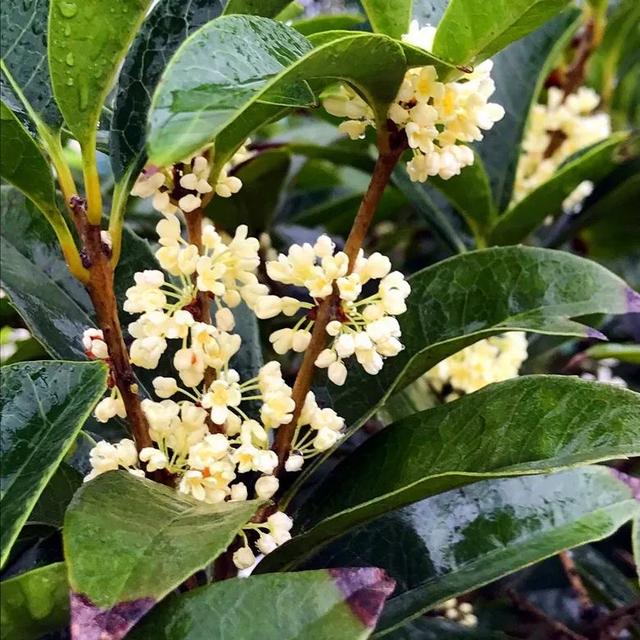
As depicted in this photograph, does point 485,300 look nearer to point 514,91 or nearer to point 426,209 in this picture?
point 426,209

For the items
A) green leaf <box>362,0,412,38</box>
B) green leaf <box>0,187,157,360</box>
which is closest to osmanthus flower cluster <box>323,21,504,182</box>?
green leaf <box>362,0,412,38</box>

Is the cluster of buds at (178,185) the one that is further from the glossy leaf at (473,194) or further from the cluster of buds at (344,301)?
the glossy leaf at (473,194)

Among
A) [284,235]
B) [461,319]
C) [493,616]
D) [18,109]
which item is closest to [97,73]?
[18,109]

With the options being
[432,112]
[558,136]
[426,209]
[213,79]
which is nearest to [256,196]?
[426,209]

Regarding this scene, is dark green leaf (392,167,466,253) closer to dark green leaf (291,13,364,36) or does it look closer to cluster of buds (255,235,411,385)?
dark green leaf (291,13,364,36)

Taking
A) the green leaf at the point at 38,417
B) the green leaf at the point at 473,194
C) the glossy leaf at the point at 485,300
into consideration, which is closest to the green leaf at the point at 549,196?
the green leaf at the point at 473,194

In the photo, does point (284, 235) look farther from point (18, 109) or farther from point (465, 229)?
point (18, 109)

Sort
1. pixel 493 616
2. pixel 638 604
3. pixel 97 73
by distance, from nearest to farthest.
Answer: pixel 97 73 < pixel 638 604 < pixel 493 616
